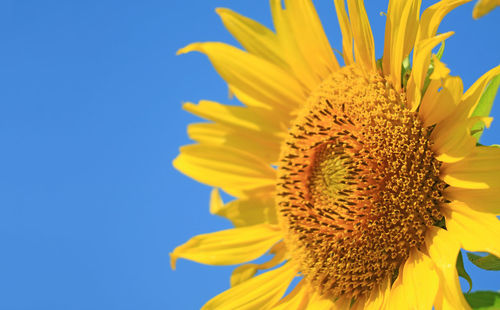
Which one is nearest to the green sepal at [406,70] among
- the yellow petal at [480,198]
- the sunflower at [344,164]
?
the sunflower at [344,164]

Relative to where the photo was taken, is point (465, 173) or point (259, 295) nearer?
point (465, 173)

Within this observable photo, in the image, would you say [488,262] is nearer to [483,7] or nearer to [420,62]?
[420,62]

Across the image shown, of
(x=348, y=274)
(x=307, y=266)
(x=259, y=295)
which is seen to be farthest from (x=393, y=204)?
(x=259, y=295)

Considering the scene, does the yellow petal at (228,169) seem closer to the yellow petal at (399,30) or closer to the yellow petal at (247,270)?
the yellow petal at (247,270)

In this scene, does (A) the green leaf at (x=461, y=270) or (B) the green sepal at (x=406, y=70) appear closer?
(A) the green leaf at (x=461, y=270)

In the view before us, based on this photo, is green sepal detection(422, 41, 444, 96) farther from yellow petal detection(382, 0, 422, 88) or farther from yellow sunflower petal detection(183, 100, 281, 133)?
yellow sunflower petal detection(183, 100, 281, 133)

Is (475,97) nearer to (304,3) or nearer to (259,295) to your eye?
(304,3)
